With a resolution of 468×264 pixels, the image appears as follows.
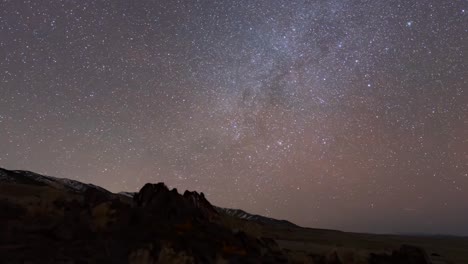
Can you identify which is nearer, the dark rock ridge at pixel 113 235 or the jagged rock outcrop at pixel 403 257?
the dark rock ridge at pixel 113 235

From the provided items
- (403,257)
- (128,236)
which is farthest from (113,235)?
(403,257)

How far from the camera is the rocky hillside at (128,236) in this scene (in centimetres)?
1196

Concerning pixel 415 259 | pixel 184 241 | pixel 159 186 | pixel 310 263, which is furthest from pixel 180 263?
pixel 415 259

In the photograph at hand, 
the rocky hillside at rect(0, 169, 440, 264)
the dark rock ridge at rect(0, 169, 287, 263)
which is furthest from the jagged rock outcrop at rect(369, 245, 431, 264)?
the dark rock ridge at rect(0, 169, 287, 263)

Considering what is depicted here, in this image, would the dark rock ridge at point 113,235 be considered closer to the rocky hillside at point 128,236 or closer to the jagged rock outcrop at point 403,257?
the rocky hillside at point 128,236

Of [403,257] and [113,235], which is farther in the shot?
[403,257]

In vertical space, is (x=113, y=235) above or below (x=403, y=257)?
above

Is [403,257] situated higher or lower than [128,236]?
lower

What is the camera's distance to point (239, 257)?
1402 centimetres

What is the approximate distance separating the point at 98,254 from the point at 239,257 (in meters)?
4.41

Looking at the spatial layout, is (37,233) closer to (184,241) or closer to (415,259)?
(184,241)

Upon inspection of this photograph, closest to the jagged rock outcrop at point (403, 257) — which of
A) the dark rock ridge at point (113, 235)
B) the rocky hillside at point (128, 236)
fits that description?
the rocky hillside at point (128, 236)

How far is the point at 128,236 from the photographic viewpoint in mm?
13062

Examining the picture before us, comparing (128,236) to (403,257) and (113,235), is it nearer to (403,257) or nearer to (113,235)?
(113,235)
